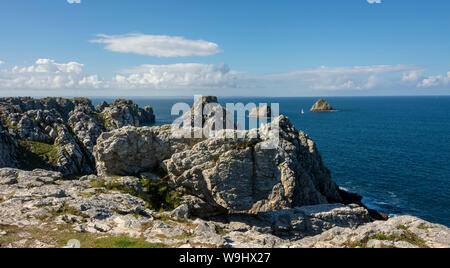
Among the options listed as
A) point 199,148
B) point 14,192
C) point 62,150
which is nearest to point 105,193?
point 14,192

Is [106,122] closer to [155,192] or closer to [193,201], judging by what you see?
[155,192]

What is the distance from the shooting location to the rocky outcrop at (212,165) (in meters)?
30.9

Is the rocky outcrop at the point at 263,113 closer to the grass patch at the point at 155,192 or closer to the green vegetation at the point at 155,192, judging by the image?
the green vegetation at the point at 155,192

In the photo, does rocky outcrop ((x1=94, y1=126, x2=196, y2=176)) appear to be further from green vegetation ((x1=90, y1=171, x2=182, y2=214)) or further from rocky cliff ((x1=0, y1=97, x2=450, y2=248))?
green vegetation ((x1=90, y1=171, x2=182, y2=214))

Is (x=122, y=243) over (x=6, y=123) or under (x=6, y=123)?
under

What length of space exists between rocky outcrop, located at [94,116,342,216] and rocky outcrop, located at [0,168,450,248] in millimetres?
4610

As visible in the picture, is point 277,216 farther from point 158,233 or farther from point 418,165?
point 418,165

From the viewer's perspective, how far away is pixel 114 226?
18.3 m

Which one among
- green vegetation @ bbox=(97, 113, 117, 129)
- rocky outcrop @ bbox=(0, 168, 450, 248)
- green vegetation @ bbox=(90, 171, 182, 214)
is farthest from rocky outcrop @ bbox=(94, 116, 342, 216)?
green vegetation @ bbox=(97, 113, 117, 129)

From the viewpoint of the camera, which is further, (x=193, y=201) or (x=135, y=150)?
(x=135, y=150)

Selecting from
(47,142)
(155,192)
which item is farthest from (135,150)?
(47,142)

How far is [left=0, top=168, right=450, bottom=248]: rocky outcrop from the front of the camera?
15.2 m

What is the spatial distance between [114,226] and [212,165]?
1468 centimetres

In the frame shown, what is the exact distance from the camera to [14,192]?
76.2 ft
